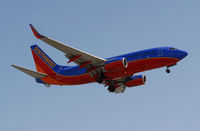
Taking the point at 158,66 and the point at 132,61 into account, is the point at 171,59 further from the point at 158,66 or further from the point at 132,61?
the point at 132,61

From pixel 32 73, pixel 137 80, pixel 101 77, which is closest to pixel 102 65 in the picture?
pixel 101 77

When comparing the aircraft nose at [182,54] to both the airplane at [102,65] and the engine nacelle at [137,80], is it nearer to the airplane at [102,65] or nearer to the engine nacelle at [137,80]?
the airplane at [102,65]

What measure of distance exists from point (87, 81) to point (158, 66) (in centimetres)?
965

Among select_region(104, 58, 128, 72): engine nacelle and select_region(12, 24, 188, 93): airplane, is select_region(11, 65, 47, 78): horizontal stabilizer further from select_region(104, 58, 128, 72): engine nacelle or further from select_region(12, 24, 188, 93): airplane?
select_region(104, 58, 128, 72): engine nacelle

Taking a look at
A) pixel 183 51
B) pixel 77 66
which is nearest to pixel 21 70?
pixel 77 66

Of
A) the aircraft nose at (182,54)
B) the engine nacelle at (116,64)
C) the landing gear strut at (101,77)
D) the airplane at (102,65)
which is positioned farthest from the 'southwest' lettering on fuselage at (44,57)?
the aircraft nose at (182,54)

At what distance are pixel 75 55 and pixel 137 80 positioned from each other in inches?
452

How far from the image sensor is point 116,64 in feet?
137

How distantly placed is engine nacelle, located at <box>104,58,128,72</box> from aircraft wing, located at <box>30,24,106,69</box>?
1.05 m

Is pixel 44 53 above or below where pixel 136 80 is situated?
above

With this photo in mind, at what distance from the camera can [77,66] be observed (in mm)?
46094

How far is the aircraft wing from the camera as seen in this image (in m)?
38.1

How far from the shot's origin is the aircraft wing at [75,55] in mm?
38078

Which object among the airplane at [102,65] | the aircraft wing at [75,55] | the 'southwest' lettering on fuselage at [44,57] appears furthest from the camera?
the 'southwest' lettering on fuselage at [44,57]
